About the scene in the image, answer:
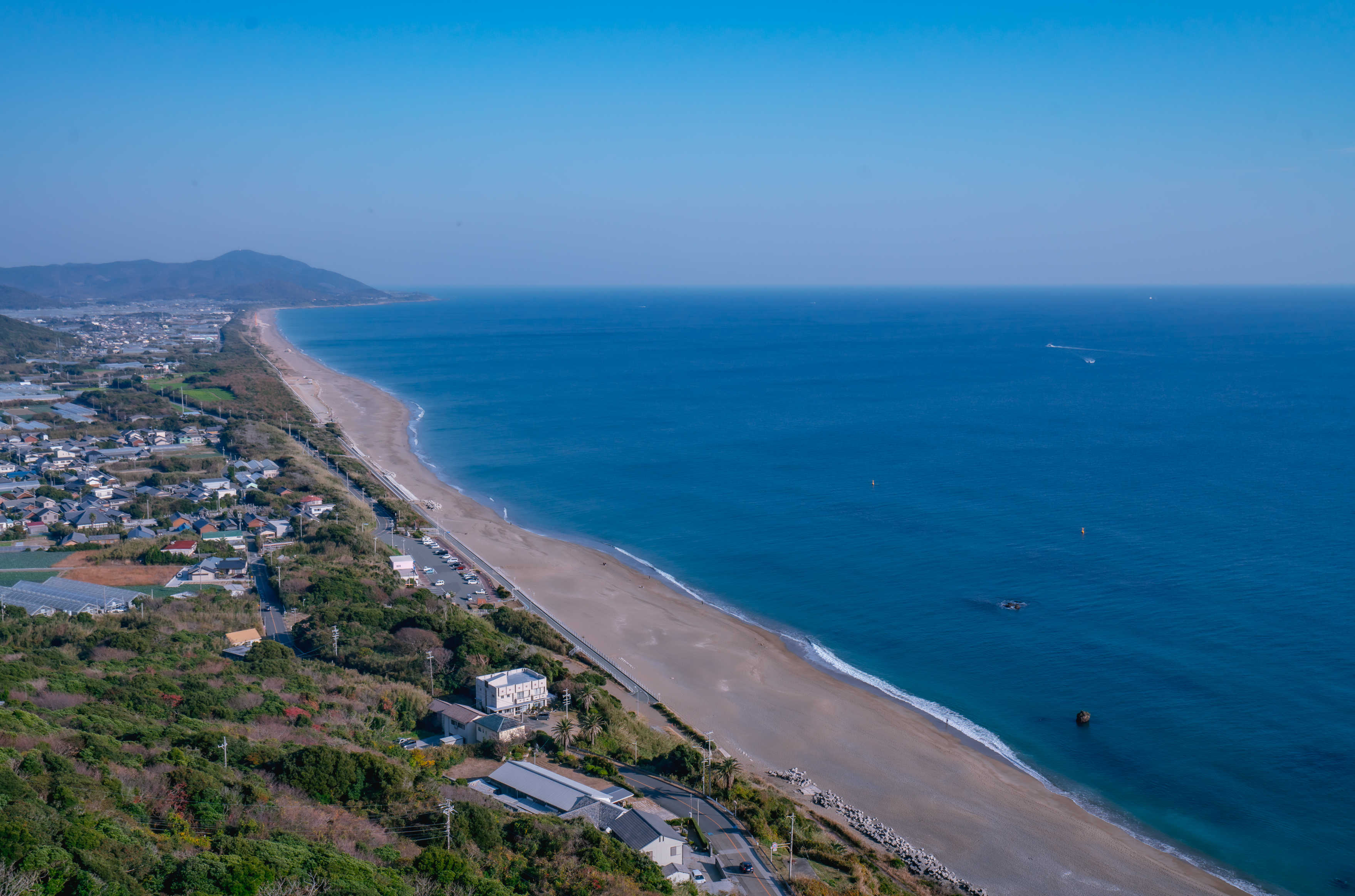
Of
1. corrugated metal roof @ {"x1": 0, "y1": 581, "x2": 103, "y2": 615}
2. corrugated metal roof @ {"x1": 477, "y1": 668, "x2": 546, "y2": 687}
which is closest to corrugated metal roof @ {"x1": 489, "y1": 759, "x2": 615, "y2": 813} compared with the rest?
corrugated metal roof @ {"x1": 477, "y1": 668, "x2": 546, "y2": 687}

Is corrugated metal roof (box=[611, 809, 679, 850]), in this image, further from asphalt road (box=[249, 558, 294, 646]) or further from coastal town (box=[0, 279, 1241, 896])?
asphalt road (box=[249, 558, 294, 646])

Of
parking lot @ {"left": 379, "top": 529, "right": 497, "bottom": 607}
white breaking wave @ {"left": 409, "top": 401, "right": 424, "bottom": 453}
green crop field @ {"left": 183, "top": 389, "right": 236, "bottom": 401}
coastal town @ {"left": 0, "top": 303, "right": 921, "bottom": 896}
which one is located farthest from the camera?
green crop field @ {"left": 183, "top": 389, "right": 236, "bottom": 401}

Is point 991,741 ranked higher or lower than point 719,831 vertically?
lower

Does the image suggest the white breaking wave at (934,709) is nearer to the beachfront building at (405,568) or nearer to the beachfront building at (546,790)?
the beachfront building at (546,790)

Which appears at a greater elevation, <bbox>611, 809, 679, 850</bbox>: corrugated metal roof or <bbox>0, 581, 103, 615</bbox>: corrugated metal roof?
<bbox>611, 809, 679, 850</bbox>: corrugated metal roof

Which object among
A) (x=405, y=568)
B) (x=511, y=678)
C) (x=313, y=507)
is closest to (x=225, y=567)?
(x=405, y=568)

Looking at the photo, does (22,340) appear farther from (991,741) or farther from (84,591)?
(991,741)
